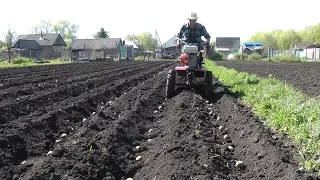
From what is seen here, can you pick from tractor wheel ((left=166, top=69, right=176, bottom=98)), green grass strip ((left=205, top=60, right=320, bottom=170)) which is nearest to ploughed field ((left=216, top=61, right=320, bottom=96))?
green grass strip ((left=205, top=60, right=320, bottom=170))

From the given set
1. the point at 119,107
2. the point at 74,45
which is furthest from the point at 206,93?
the point at 74,45

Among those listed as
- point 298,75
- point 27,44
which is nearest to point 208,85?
point 298,75

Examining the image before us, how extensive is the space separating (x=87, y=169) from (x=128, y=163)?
780 mm

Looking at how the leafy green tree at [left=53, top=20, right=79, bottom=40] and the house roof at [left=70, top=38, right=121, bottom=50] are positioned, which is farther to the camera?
the leafy green tree at [left=53, top=20, right=79, bottom=40]

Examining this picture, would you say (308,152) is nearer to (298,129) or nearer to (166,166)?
(298,129)

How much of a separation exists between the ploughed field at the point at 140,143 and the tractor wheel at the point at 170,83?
1.34 metres

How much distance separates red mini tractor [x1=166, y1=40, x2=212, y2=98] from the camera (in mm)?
11555

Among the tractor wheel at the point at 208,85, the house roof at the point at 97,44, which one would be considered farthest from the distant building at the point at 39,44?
the tractor wheel at the point at 208,85

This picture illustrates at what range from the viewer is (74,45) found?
80688 mm

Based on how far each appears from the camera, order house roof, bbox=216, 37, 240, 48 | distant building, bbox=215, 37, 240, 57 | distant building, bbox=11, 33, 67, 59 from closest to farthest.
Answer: distant building, bbox=11, 33, 67, 59
distant building, bbox=215, 37, 240, 57
house roof, bbox=216, 37, 240, 48

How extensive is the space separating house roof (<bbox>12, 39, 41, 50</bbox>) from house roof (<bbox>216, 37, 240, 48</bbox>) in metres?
52.1

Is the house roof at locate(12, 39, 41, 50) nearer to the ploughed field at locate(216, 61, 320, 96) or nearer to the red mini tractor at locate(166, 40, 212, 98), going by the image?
the ploughed field at locate(216, 61, 320, 96)

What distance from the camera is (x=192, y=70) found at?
38.1ft

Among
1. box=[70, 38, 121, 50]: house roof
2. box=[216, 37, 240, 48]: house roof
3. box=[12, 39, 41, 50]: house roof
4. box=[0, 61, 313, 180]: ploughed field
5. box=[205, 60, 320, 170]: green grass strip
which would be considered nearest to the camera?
box=[0, 61, 313, 180]: ploughed field
